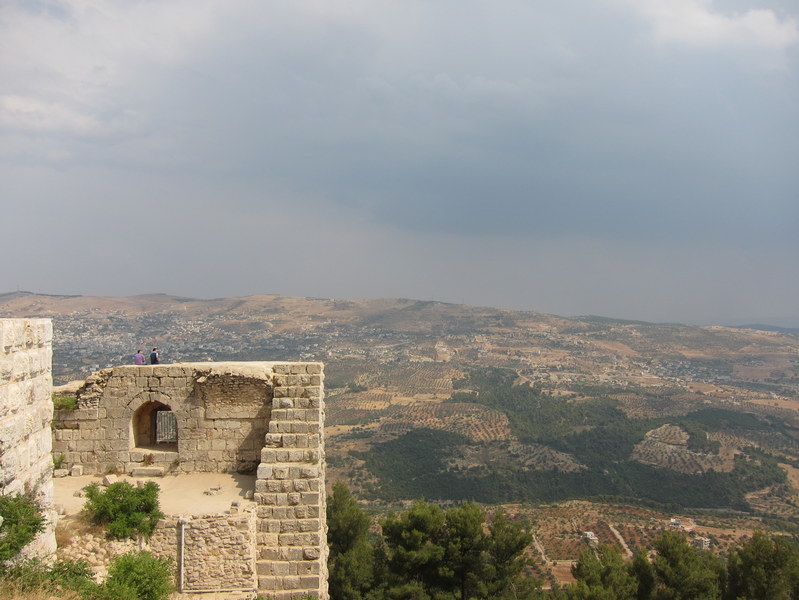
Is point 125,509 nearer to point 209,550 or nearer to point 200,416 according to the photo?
point 209,550

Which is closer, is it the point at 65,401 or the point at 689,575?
the point at 65,401

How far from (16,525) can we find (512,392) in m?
85.0

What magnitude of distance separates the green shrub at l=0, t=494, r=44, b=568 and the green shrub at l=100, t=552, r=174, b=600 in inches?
49.2

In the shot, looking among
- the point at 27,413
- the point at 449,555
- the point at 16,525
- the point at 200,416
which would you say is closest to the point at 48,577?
the point at 16,525

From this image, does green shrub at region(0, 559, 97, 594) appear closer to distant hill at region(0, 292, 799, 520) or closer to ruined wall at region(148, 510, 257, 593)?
ruined wall at region(148, 510, 257, 593)

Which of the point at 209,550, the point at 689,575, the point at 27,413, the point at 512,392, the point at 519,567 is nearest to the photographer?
the point at 27,413

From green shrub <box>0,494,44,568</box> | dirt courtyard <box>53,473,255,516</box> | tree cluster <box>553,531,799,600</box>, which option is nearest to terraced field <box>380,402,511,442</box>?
tree cluster <box>553,531,799,600</box>

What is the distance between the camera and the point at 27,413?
5.38 m

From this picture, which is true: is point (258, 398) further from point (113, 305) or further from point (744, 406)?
point (113, 305)

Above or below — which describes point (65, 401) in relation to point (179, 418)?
above

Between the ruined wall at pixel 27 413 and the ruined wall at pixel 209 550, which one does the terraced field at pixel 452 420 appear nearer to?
the ruined wall at pixel 209 550

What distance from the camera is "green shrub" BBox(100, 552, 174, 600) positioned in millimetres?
5935

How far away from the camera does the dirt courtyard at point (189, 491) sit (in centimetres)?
773

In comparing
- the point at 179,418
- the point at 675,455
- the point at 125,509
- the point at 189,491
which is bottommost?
the point at 675,455
